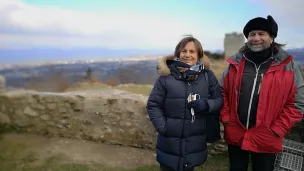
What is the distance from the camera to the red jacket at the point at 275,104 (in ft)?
7.55

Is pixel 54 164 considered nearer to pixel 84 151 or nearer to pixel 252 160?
pixel 84 151

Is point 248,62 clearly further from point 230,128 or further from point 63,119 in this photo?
point 63,119

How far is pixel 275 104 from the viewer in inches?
91.7

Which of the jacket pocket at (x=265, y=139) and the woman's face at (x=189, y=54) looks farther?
the woman's face at (x=189, y=54)

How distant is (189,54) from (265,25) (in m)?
0.64

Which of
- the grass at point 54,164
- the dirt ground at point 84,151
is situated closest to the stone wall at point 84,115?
the dirt ground at point 84,151

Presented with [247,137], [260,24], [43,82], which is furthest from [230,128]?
[43,82]

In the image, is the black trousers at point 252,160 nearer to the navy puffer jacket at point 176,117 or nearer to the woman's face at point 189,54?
the navy puffer jacket at point 176,117

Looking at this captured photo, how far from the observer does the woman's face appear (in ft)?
8.12

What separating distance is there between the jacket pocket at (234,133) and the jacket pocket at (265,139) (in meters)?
0.10

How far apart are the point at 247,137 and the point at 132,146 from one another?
2200 mm

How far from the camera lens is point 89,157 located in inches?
158

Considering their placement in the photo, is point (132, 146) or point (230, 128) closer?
point (230, 128)

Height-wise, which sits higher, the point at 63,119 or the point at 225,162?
the point at 63,119
